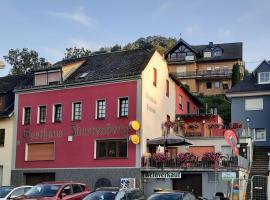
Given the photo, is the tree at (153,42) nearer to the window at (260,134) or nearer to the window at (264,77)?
the window at (264,77)

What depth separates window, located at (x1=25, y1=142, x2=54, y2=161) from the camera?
3394cm

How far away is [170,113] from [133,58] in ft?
18.6

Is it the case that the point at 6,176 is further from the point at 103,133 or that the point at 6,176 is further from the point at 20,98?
the point at 103,133

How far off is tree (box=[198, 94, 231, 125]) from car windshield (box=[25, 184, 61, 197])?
138ft

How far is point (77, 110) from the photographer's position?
33438mm

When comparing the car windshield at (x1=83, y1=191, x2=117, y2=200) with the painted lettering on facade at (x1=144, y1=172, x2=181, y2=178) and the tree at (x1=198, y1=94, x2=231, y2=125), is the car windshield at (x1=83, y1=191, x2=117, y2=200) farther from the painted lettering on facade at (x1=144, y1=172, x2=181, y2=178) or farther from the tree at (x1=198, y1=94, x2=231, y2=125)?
the tree at (x1=198, y1=94, x2=231, y2=125)

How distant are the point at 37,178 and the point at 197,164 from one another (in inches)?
472

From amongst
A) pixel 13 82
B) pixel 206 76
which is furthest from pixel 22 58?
pixel 13 82

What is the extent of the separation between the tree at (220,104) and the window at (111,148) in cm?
3086

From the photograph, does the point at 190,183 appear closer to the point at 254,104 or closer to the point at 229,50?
the point at 254,104

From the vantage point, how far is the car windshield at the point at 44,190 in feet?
65.4

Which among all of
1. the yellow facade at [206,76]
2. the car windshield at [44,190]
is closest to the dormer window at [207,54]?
the yellow facade at [206,76]

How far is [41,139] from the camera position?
34406 mm

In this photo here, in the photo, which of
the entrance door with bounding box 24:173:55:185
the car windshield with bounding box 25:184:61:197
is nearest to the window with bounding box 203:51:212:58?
the entrance door with bounding box 24:173:55:185
